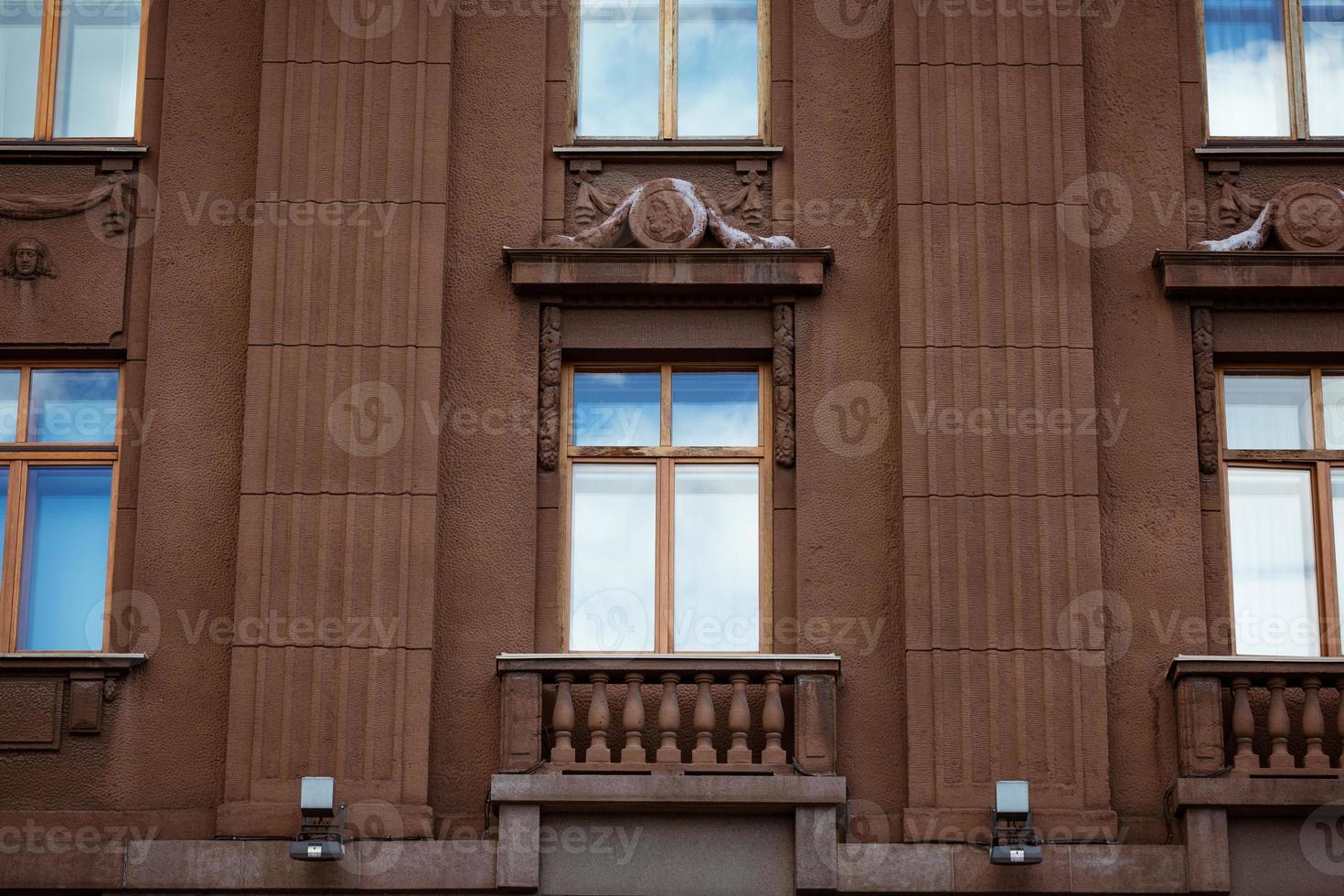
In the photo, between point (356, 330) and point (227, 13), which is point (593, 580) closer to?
point (356, 330)

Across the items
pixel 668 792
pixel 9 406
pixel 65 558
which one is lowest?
pixel 668 792

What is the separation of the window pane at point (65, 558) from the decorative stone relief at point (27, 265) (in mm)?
1616

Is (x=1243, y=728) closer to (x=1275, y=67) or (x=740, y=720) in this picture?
(x=740, y=720)

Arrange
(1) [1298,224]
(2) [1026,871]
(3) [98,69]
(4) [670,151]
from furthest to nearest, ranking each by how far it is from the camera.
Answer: (3) [98,69]
(4) [670,151]
(1) [1298,224]
(2) [1026,871]

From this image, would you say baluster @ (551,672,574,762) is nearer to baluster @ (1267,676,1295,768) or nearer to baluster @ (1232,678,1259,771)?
baluster @ (1232,678,1259,771)

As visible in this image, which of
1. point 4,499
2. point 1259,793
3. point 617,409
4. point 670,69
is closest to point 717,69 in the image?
point 670,69

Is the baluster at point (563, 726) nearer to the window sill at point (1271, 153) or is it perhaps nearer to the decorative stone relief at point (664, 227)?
the decorative stone relief at point (664, 227)

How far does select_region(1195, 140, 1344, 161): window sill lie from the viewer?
2045 cm

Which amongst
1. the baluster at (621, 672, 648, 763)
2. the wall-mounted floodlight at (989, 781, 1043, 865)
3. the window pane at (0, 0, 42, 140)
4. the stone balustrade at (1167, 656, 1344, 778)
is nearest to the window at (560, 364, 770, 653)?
the baluster at (621, 672, 648, 763)

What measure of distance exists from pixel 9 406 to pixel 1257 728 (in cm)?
1048

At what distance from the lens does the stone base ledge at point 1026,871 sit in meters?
18.1

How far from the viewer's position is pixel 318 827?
18297 mm

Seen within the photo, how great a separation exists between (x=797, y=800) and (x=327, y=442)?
468 cm

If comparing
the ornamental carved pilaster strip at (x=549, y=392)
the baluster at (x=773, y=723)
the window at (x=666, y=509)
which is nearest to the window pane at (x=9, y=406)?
the ornamental carved pilaster strip at (x=549, y=392)
